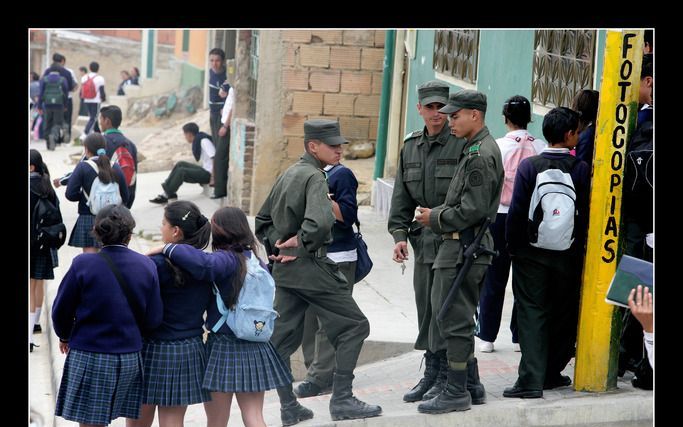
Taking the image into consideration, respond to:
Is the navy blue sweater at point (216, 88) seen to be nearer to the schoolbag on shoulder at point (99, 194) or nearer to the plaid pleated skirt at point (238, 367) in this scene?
the schoolbag on shoulder at point (99, 194)

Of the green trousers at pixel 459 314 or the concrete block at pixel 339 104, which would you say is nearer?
the green trousers at pixel 459 314

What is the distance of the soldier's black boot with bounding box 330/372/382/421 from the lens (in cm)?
651

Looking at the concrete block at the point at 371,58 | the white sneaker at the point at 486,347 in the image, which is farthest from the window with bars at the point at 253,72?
the white sneaker at the point at 486,347

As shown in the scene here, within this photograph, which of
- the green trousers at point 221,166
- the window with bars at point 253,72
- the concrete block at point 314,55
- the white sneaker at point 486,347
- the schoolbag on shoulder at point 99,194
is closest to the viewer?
the white sneaker at point 486,347

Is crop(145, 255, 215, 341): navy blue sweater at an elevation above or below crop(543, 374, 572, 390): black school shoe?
above

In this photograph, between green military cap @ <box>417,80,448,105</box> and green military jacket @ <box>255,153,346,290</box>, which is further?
green military cap @ <box>417,80,448,105</box>

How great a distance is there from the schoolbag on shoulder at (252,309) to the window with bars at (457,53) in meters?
5.80

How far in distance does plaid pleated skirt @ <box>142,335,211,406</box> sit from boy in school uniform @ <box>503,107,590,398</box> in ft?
6.35

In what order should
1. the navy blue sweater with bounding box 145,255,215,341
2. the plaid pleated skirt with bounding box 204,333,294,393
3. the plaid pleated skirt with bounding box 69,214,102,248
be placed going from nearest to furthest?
1. the navy blue sweater with bounding box 145,255,215,341
2. the plaid pleated skirt with bounding box 204,333,294,393
3. the plaid pleated skirt with bounding box 69,214,102,248

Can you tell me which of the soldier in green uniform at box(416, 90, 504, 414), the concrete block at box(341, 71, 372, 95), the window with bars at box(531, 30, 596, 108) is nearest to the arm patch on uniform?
the soldier in green uniform at box(416, 90, 504, 414)

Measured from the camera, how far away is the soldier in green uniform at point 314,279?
6516 millimetres

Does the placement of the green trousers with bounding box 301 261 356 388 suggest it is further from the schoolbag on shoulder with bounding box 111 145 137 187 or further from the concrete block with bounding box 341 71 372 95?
the concrete block with bounding box 341 71 372 95
